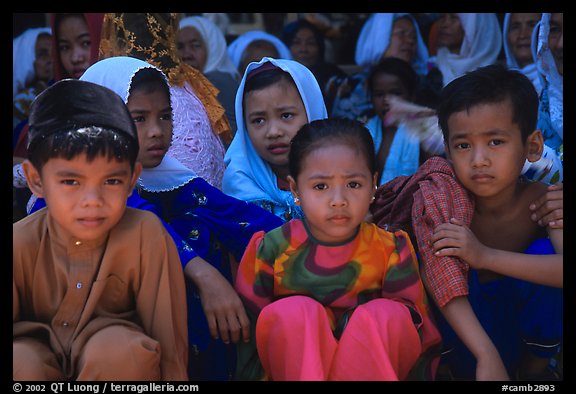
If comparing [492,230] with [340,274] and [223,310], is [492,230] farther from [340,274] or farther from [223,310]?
[223,310]

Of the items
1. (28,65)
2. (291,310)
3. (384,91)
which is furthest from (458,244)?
(28,65)

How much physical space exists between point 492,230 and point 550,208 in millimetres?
242

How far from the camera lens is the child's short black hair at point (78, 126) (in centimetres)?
232

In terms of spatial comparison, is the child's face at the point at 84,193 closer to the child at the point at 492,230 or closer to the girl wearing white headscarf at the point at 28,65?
the child at the point at 492,230

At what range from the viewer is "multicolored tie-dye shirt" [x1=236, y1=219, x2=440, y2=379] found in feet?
8.35

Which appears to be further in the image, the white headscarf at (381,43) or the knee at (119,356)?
the white headscarf at (381,43)

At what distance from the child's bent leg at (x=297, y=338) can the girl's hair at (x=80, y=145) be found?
72 cm

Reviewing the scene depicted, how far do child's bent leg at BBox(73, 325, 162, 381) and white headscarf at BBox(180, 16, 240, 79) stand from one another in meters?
4.35

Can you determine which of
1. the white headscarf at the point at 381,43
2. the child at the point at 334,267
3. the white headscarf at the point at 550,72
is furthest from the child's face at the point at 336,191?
the white headscarf at the point at 381,43

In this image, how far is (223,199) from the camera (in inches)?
120

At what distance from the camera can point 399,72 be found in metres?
5.38

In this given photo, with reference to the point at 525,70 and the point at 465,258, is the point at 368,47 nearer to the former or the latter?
the point at 525,70

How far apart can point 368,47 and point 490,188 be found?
3873 mm
